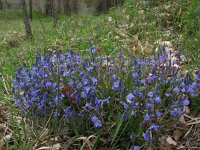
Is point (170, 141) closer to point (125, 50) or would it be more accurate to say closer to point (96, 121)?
point (96, 121)

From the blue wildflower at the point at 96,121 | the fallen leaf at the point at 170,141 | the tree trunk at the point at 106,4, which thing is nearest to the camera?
the blue wildflower at the point at 96,121

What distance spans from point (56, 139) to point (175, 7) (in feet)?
12.7

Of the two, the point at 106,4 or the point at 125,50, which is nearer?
the point at 125,50

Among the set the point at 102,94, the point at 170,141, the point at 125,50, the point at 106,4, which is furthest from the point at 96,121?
the point at 106,4

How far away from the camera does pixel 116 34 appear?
486 centimetres

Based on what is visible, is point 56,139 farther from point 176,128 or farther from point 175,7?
point 175,7

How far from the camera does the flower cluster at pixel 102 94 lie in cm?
183

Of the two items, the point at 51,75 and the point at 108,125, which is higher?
the point at 51,75

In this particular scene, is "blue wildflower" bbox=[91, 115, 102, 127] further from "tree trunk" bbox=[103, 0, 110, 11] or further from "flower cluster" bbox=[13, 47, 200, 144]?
"tree trunk" bbox=[103, 0, 110, 11]

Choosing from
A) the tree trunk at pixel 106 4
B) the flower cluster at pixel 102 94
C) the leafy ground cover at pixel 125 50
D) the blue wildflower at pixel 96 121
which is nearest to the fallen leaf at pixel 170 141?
the leafy ground cover at pixel 125 50

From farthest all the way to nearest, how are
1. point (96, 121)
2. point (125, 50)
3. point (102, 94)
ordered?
point (125, 50) < point (102, 94) < point (96, 121)

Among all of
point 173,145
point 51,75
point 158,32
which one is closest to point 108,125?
point 173,145

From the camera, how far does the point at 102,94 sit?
205cm

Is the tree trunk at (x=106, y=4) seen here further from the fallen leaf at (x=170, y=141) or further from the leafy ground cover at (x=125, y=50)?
the fallen leaf at (x=170, y=141)
